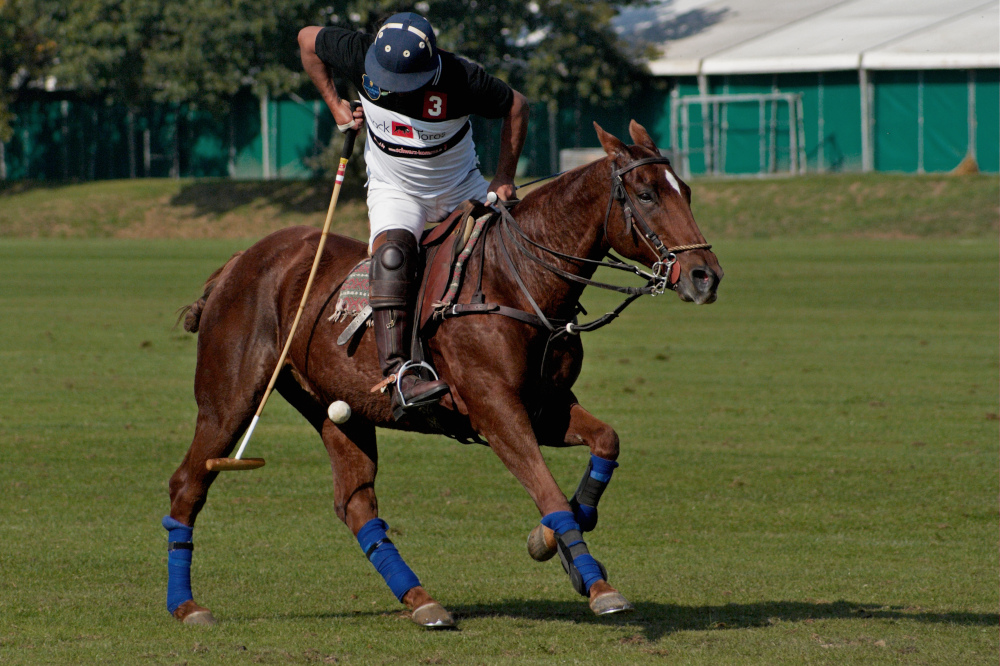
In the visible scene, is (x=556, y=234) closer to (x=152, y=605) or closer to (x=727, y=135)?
(x=152, y=605)

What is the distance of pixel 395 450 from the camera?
12.8 m

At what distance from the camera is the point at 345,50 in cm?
741

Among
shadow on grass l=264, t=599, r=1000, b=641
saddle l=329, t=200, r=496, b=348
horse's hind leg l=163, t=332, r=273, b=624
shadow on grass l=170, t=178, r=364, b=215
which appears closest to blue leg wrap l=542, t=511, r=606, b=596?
shadow on grass l=264, t=599, r=1000, b=641

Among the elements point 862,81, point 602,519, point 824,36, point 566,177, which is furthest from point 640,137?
point 824,36

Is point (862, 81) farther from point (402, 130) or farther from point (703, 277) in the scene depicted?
point (703, 277)

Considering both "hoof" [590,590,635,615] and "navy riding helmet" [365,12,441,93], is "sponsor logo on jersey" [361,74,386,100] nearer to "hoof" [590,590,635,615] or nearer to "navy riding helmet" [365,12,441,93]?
"navy riding helmet" [365,12,441,93]

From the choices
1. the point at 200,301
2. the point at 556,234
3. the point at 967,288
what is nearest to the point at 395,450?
the point at 200,301

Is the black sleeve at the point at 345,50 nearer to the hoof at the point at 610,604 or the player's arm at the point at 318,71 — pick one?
the player's arm at the point at 318,71

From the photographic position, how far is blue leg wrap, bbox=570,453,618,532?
6.78m

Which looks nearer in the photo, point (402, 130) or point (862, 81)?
point (402, 130)

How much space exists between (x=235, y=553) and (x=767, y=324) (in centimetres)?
1423

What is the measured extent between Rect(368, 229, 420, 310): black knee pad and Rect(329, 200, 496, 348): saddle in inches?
4.2

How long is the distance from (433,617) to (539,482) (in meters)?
0.99

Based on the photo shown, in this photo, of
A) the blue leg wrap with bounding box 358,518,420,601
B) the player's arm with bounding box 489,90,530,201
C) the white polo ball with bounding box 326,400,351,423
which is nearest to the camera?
the white polo ball with bounding box 326,400,351,423
